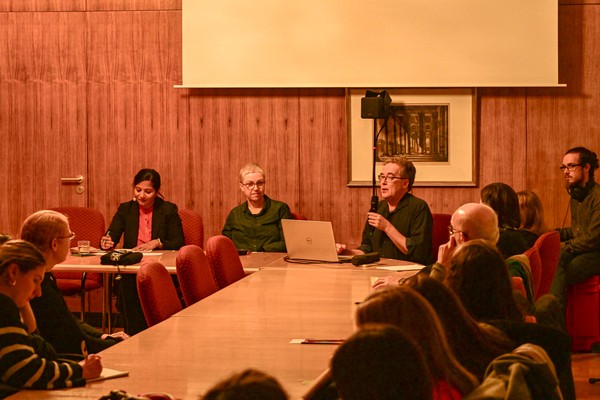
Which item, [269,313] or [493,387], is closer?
[493,387]

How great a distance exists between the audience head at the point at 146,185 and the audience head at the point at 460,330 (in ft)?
16.3

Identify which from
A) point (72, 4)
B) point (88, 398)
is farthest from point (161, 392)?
point (72, 4)

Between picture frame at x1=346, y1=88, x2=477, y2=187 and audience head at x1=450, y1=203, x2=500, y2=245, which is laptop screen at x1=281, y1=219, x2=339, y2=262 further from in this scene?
picture frame at x1=346, y1=88, x2=477, y2=187

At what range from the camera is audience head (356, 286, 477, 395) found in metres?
2.01

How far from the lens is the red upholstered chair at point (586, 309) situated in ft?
22.5

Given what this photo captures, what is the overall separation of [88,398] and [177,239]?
4.50 meters

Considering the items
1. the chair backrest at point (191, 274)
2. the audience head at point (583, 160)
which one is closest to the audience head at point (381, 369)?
the chair backrest at point (191, 274)

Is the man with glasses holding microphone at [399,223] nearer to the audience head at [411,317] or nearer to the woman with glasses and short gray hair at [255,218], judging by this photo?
the woman with glasses and short gray hair at [255,218]

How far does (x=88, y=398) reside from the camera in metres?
2.61

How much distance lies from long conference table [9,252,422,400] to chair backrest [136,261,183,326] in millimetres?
136

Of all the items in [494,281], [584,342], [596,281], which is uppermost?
[494,281]

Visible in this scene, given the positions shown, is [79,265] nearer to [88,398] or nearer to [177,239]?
[177,239]

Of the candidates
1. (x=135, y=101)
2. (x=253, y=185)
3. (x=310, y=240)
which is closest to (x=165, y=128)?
(x=135, y=101)

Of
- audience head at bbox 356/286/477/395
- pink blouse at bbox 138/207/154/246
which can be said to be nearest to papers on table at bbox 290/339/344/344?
audience head at bbox 356/286/477/395
